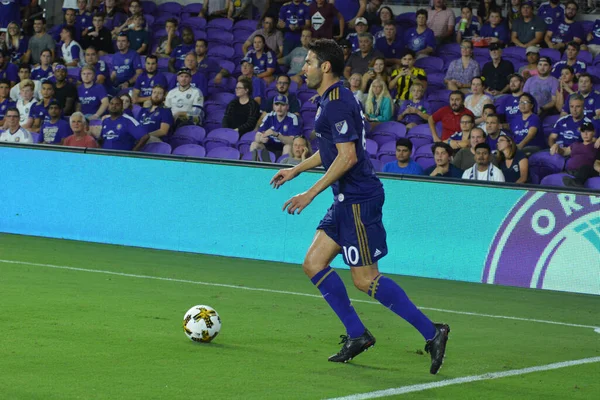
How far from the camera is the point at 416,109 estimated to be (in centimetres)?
1546

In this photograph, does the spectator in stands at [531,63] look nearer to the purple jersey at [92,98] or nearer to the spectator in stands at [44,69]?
the purple jersey at [92,98]

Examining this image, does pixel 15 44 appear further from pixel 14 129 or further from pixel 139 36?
pixel 14 129

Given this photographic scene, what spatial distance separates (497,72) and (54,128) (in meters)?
7.23

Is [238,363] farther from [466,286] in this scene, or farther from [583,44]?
[583,44]

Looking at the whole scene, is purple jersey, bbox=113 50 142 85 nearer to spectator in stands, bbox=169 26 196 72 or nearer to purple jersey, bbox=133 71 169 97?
spectator in stands, bbox=169 26 196 72

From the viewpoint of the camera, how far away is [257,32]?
18344 mm

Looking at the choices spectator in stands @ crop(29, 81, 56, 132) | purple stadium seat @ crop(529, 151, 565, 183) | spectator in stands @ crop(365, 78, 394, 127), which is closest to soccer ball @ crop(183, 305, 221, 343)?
purple stadium seat @ crop(529, 151, 565, 183)

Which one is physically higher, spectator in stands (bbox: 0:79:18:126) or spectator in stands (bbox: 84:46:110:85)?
spectator in stands (bbox: 84:46:110:85)

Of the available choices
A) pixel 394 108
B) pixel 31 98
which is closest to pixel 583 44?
pixel 394 108

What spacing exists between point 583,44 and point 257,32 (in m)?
5.73

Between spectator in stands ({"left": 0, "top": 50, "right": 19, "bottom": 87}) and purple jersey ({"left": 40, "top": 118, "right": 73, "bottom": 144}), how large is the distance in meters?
3.21

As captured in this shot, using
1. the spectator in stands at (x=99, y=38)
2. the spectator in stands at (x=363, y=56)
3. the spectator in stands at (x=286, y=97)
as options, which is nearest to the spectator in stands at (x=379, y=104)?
the spectator in stands at (x=286, y=97)

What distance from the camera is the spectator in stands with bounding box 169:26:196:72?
18.7m

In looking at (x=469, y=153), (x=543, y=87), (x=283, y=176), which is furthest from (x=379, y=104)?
(x=283, y=176)
